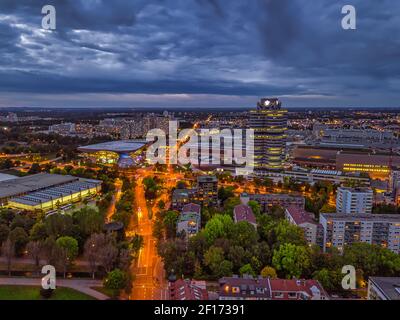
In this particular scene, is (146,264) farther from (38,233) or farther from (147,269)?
(38,233)

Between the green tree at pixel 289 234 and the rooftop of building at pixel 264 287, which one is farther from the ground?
the green tree at pixel 289 234

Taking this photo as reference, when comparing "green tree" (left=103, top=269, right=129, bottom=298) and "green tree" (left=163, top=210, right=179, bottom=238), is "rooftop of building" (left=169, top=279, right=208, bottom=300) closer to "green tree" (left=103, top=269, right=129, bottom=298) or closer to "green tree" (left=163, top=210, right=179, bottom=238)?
"green tree" (left=103, top=269, right=129, bottom=298)

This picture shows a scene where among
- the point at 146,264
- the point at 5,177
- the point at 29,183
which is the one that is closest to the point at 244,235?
the point at 146,264

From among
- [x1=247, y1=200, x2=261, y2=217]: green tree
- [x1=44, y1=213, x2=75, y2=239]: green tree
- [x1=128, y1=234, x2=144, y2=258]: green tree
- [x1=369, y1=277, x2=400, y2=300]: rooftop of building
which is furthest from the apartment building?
[x1=44, y1=213, x2=75, y2=239]: green tree

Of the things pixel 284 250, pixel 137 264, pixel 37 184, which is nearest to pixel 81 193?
pixel 37 184

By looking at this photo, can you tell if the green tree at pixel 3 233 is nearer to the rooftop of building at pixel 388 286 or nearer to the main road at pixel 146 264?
the main road at pixel 146 264

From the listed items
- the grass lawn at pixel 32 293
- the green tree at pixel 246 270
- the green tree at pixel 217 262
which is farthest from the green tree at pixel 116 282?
the green tree at pixel 246 270
